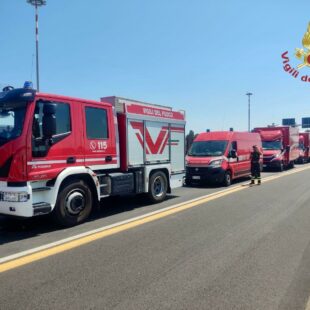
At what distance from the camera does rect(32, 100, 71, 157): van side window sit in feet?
21.5

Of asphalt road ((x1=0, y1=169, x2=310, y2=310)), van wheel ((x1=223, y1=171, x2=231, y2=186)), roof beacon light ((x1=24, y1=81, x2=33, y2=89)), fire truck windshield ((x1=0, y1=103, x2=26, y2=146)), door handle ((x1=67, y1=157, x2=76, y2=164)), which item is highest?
roof beacon light ((x1=24, y1=81, x2=33, y2=89))

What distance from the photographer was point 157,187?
10.2 meters

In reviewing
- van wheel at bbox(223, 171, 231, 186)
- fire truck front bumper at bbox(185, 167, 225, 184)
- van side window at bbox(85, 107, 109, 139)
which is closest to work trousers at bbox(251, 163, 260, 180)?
van wheel at bbox(223, 171, 231, 186)

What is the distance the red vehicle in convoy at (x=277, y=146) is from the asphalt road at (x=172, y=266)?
14.5 meters

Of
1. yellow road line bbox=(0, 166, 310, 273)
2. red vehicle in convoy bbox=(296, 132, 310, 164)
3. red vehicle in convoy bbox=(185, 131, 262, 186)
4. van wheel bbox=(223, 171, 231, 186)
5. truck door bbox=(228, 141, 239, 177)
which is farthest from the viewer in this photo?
red vehicle in convoy bbox=(296, 132, 310, 164)

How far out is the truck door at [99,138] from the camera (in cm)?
777

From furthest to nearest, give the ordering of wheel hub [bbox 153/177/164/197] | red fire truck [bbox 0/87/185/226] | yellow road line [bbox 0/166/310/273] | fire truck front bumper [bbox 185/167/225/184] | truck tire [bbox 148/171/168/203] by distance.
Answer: fire truck front bumper [bbox 185/167/225/184] < wheel hub [bbox 153/177/164/197] < truck tire [bbox 148/171/168/203] < red fire truck [bbox 0/87/185/226] < yellow road line [bbox 0/166/310/273]

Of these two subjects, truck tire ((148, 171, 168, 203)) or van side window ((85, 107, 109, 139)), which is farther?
truck tire ((148, 171, 168, 203))

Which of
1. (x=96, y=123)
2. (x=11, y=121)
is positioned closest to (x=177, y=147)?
(x=96, y=123)

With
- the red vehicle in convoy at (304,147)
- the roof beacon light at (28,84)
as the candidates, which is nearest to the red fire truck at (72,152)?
the roof beacon light at (28,84)

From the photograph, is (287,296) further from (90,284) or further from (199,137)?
(199,137)

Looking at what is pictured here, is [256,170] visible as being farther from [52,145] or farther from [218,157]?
[52,145]

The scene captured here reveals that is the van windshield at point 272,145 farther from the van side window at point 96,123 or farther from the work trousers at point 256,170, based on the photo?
the van side window at point 96,123

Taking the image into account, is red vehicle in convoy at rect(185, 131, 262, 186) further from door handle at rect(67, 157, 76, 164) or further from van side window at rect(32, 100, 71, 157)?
van side window at rect(32, 100, 71, 157)
